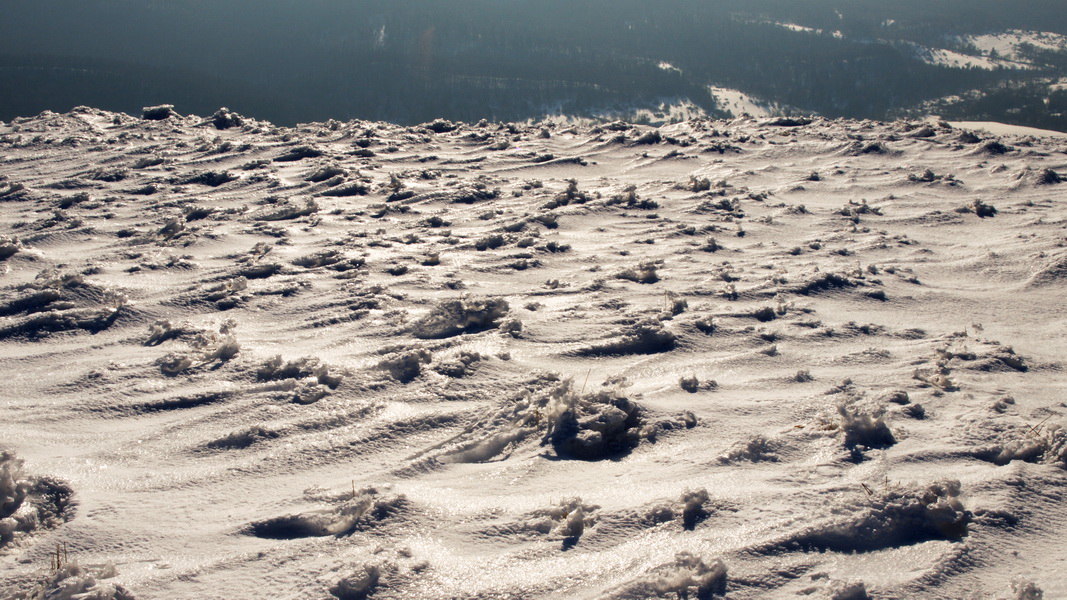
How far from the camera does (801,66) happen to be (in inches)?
2047

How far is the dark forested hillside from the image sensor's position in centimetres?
4006

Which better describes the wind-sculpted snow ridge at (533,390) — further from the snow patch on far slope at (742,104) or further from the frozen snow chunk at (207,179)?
the snow patch on far slope at (742,104)

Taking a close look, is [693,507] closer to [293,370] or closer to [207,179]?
[293,370]

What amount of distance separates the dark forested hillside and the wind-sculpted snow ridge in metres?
33.0

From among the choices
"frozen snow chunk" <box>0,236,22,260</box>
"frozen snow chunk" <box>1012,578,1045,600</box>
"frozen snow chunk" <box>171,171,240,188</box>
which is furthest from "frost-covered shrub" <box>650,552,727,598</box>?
"frozen snow chunk" <box>171,171,240,188</box>

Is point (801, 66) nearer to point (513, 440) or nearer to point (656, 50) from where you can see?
point (656, 50)

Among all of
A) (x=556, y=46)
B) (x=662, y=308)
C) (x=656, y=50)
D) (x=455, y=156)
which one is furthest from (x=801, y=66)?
(x=662, y=308)

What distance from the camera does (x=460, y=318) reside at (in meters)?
3.50

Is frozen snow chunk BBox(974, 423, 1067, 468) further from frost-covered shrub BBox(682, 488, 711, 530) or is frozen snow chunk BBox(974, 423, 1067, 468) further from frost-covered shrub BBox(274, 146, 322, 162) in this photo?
frost-covered shrub BBox(274, 146, 322, 162)

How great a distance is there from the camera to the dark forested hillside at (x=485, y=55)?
40.1 meters

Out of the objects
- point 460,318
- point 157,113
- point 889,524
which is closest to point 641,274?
point 460,318

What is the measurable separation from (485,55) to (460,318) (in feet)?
172

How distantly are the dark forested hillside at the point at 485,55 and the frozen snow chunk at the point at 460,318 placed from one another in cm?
3429

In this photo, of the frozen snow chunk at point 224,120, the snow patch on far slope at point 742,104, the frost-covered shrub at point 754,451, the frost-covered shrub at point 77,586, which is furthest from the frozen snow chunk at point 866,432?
the snow patch on far slope at point 742,104
